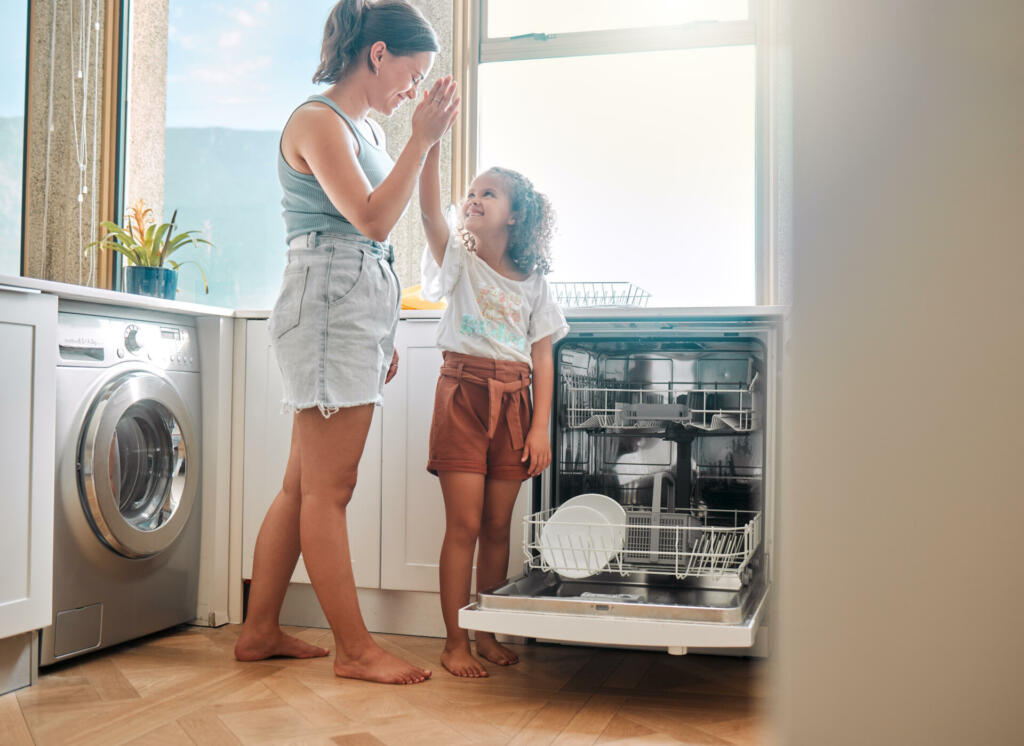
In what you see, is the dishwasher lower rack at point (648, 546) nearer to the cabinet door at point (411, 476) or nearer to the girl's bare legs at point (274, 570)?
the cabinet door at point (411, 476)

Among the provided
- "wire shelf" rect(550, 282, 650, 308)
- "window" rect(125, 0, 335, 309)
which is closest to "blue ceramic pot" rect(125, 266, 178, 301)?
"window" rect(125, 0, 335, 309)

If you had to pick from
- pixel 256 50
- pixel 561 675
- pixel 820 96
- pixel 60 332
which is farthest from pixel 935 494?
pixel 256 50

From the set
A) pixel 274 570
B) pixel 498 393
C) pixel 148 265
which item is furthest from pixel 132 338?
pixel 498 393

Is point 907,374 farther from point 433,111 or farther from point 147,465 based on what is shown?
point 147,465

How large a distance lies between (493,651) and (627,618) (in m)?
0.51

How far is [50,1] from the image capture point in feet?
10.6

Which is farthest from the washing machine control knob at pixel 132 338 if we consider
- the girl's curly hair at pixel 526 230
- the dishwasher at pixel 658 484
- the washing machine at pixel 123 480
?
the dishwasher at pixel 658 484

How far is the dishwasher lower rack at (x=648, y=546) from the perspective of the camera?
1.75 metres

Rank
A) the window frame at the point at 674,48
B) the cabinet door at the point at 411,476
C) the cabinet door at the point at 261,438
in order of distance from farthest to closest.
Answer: the window frame at the point at 674,48 < the cabinet door at the point at 261,438 < the cabinet door at the point at 411,476

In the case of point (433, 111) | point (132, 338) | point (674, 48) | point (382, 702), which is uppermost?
point (674, 48)

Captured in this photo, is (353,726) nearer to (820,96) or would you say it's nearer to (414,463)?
(414,463)

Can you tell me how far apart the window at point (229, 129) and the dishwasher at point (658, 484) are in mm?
1392

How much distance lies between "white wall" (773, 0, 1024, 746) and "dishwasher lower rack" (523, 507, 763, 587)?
4.50 ft

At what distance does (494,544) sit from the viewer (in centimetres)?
196
